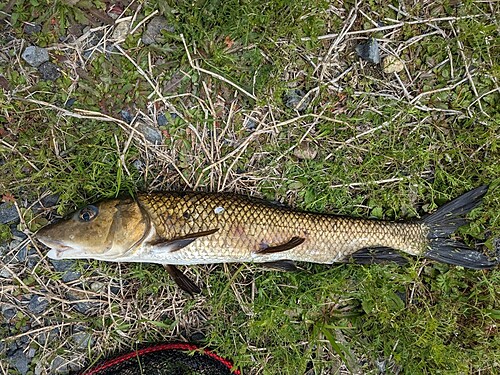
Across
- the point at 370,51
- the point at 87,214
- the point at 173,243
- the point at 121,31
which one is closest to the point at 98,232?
the point at 87,214

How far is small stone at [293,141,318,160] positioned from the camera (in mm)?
3000

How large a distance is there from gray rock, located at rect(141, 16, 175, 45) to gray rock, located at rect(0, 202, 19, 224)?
1346 millimetres

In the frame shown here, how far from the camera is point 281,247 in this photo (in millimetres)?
2678

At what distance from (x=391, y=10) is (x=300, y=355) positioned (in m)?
2.45

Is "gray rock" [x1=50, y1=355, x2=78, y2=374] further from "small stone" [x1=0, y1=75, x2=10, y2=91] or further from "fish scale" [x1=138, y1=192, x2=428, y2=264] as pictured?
"small stone" [x1=0, y1=75, x2=10, y2=91]

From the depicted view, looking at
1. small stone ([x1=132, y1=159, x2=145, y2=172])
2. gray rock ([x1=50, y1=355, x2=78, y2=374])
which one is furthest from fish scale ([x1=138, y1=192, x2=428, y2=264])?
gray rock ([x1=50, y1=355, x2=78, y2=374])

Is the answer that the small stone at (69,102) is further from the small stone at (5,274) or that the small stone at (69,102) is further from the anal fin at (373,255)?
the anal fin at (373,255)

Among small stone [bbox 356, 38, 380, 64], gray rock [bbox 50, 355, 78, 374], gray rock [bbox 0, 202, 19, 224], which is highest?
small stone [bbox 356, 38, 380, 64]

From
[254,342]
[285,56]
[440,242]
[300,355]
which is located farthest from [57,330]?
[440,242]

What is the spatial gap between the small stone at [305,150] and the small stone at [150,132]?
0.91 metres

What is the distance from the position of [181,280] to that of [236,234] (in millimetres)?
472

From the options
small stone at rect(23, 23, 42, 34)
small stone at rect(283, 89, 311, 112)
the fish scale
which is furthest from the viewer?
small stone at rect(283, 89, 311, 112)

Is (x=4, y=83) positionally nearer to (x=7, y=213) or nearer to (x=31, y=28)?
(x=31, y=28)

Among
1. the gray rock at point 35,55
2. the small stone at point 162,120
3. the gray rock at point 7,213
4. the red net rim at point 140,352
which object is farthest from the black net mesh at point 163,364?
the gray rock at point 35,55
